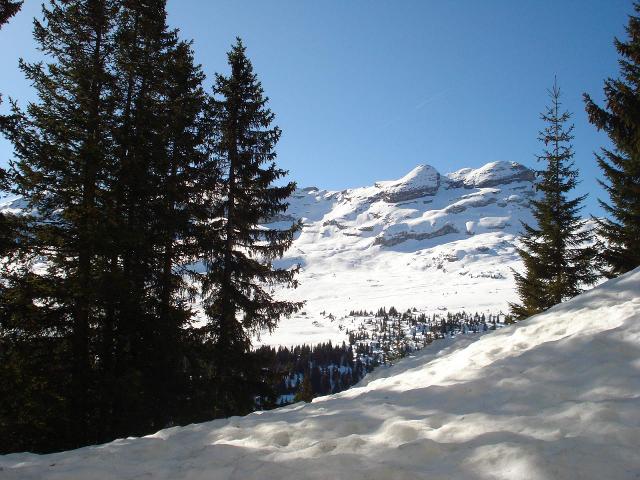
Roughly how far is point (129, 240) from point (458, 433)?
8.19m

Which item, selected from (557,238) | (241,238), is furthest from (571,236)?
(241,238)

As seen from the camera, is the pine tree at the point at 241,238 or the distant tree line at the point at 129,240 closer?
the distant tree line at the point at 129,240

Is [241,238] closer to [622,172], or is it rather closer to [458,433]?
[458,433]

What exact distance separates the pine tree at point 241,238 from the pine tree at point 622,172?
33.6 ft

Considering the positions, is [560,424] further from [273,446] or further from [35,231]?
[35,231]

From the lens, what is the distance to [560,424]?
3.58 meters

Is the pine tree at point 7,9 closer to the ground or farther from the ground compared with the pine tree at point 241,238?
farther from the ground

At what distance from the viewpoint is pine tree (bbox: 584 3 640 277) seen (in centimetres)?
1061

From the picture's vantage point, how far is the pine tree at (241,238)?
12359 mm

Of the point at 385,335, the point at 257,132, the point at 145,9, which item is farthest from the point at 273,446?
the point at 385,335

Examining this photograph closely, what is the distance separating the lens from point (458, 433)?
12.8ft

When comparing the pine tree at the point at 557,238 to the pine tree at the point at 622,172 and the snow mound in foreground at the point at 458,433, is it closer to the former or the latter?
the pine tree at the point at 622,172

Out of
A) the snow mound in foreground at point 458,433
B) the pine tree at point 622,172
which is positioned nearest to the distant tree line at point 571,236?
the pine tree at point 622,172

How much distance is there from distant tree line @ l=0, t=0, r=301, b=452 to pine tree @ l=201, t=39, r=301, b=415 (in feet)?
0.16
